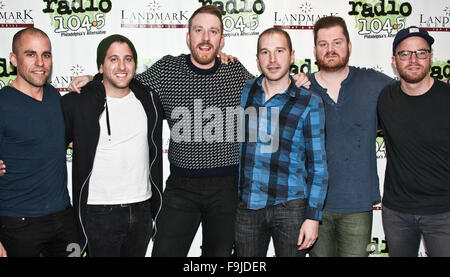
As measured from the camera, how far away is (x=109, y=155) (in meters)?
2.00

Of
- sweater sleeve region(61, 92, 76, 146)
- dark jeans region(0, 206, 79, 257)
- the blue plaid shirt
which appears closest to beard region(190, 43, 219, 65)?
the blue plaid shirt

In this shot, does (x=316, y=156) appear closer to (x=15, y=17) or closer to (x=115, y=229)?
(x=115, y=229)

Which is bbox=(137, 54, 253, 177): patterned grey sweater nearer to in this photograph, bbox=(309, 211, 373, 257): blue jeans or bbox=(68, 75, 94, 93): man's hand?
bbox=(68, 75, 94, 93): man's hand

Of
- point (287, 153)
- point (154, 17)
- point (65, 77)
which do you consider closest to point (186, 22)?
point (154, 17)

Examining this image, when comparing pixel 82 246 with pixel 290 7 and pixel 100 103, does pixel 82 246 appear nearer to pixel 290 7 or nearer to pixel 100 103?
pixel 100 103

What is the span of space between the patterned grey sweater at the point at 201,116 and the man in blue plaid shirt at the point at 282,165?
0.18m

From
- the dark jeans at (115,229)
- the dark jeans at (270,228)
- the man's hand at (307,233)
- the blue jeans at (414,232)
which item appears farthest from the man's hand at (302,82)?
the dark jeans at (115,229)

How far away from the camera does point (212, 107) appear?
82.9 inches

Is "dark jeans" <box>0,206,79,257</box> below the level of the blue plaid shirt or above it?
below

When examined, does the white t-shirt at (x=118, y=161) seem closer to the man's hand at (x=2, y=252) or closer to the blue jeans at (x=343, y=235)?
the man's hand at (x=2, y=252)

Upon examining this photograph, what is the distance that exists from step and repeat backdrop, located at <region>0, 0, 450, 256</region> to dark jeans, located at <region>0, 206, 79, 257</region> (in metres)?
1.11

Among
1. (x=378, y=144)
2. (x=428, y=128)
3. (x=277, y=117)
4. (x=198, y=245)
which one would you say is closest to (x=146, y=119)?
(x=277, y=117)

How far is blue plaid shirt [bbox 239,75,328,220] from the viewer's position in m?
1.90

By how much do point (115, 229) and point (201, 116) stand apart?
2.65 feet
